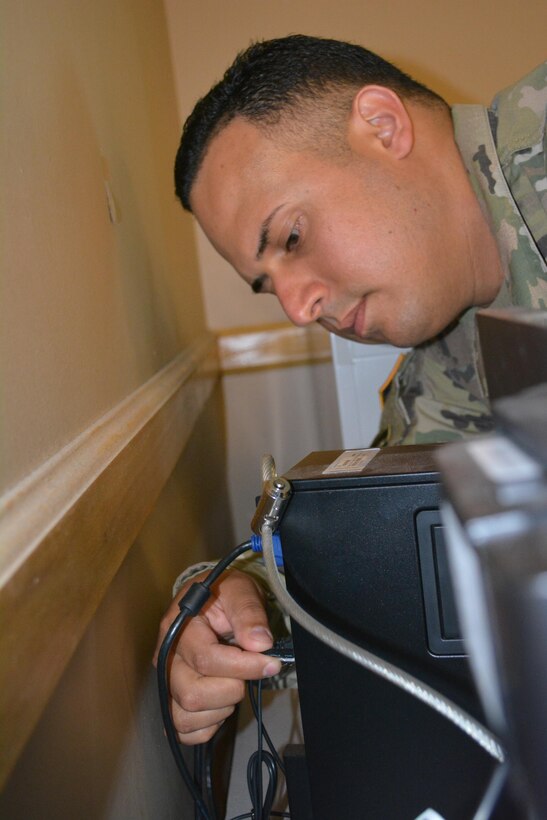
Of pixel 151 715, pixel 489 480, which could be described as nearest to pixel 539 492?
pixel 489 480

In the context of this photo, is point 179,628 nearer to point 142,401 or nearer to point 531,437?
point 142,401

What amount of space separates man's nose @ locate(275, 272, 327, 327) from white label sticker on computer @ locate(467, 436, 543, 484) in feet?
2.21

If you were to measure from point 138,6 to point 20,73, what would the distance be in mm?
906

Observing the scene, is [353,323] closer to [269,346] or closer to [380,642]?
[380,642]

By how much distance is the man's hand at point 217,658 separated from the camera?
2.02 feet

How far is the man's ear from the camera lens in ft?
3.12

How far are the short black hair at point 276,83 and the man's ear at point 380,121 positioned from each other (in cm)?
3

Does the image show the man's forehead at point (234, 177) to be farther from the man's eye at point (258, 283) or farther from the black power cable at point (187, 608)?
the black power cable at point (187, 608)

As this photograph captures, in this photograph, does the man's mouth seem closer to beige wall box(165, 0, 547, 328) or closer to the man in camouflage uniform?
the man in camouflage uniform

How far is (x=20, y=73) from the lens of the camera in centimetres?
56

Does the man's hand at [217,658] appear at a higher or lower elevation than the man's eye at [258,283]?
lower

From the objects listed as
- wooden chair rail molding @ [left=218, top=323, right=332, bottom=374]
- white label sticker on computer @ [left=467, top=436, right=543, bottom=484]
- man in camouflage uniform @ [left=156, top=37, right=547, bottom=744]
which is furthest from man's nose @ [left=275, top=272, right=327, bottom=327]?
wooden chair rail molding @ [left=218, top=323, right=332, bottom=374]

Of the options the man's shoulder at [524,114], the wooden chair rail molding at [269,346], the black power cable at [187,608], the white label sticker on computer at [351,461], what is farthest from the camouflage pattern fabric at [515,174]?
the wooden chair rail molding at [269,346]

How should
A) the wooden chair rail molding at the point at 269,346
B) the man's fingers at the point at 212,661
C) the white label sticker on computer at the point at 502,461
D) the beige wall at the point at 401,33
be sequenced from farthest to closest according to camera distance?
the wooden chair rail molding at the point at 269,346, the beige wall at the point at 401,33, the man's fingers at the point at 212,661, the white label sticker on computer at the point at 502,461
